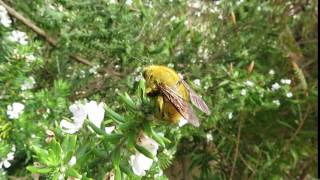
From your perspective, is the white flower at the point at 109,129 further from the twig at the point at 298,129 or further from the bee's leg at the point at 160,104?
the twig at the point at 298,129

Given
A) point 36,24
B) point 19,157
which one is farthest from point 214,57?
point 19,157

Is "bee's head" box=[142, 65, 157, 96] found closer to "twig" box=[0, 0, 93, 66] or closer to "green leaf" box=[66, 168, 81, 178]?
"green leaf" box=[66, 168, 81, 178]

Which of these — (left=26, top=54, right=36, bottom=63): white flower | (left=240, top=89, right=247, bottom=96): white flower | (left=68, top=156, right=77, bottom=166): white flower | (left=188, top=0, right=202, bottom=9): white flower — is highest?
(left=26, top=54, right=36, bottom=63): white flower

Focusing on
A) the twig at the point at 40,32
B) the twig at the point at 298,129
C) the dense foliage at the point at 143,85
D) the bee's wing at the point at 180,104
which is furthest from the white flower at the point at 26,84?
the twig at the point at 298,129

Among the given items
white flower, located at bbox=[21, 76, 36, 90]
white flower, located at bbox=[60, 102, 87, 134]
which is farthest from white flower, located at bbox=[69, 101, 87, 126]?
white flower, located at bbox=[21, 76, 36, 90]

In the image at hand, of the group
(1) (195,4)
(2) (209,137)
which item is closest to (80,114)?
(2) (209,137)

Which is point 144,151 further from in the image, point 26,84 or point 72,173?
point 26,84

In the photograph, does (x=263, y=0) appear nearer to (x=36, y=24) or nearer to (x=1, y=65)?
(x=36, y=24)
